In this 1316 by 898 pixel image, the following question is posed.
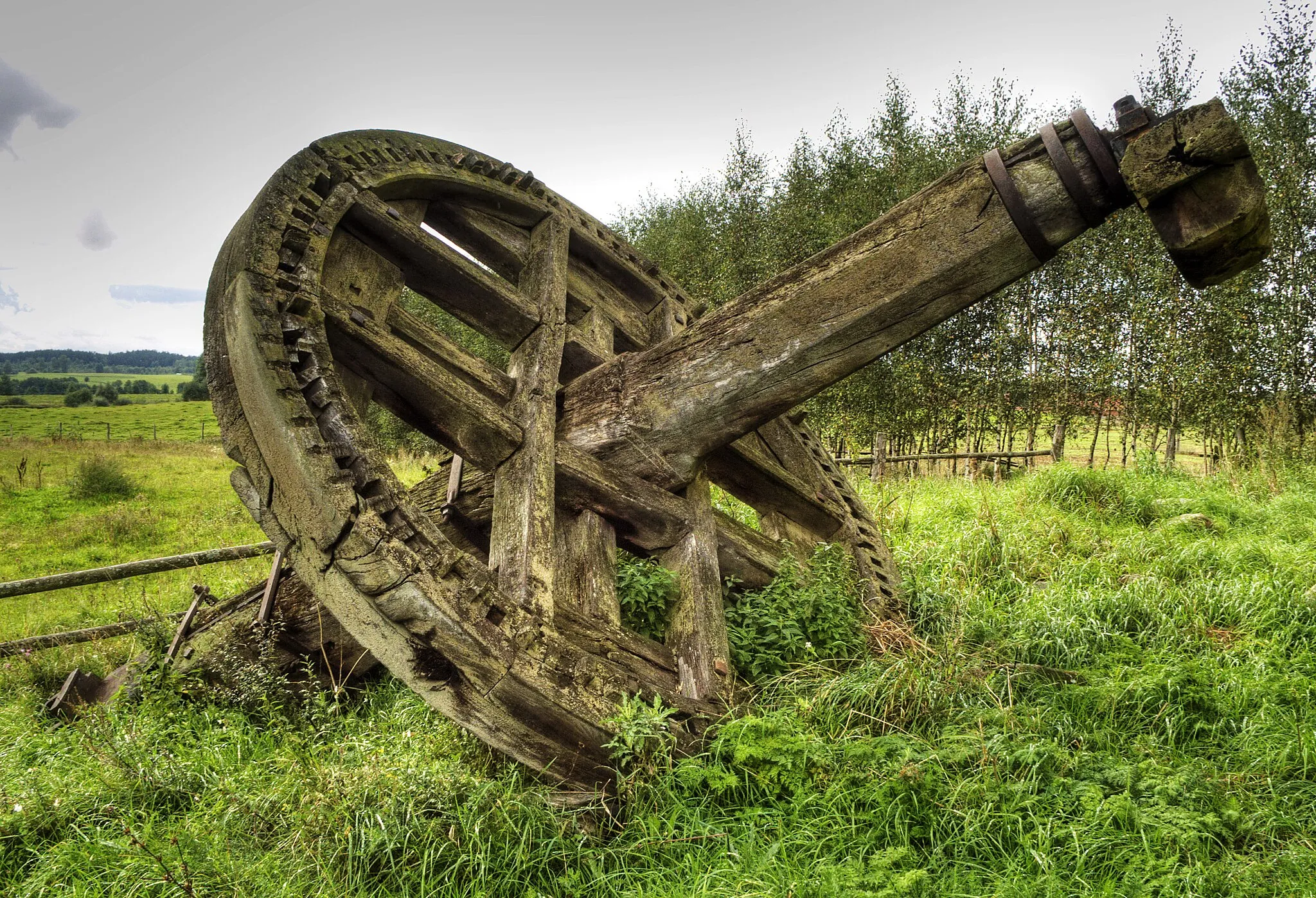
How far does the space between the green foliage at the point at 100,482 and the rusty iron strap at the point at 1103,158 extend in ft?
65.8

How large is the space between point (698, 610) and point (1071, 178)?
2.39m

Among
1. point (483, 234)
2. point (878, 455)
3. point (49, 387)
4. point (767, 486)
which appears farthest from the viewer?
point (49, 387)

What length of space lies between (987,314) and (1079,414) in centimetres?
333

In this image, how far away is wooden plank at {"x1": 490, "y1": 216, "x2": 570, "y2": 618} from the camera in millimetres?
2824

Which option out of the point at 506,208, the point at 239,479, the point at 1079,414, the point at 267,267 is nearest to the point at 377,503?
the point at 239,479

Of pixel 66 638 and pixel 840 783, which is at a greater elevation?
pixel 840 783

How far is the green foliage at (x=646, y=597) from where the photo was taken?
3285 millimetres

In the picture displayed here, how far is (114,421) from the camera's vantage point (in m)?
38.0

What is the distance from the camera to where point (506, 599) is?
2590 millimetres

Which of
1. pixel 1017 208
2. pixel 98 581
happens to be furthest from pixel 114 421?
pixel 1017 208

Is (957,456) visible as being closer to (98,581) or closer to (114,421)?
(98,581)

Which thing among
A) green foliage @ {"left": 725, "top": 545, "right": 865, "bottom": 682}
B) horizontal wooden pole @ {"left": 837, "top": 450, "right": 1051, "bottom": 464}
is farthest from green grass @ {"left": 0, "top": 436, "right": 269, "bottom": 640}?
horizontal wooden pole @ {"left": 837, "top": 450, "right": 1051, "bottom": 464}

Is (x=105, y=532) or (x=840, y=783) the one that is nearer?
(x=840, y=783)

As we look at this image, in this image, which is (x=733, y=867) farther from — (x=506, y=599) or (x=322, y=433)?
(x=322, y=433)
